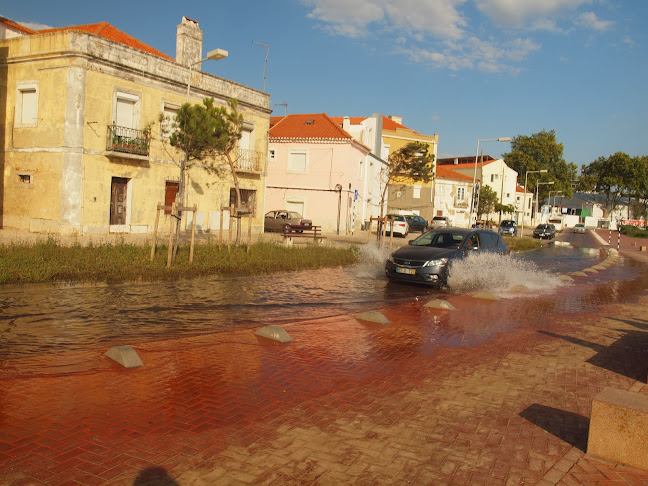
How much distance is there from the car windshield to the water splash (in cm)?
60

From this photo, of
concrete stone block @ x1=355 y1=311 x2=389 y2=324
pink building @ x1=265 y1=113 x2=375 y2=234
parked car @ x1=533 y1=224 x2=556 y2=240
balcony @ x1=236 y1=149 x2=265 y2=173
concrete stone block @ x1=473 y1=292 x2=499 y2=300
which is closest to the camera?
concrete stone block @ x1=355 y1=311 x2=389 y2=324

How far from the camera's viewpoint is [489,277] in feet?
48.7

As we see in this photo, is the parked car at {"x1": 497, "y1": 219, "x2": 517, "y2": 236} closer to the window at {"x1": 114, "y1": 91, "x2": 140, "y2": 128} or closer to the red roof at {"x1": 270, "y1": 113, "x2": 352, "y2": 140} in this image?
the red roof at {"x1": 270, "y1": 113, "x2": 352, "y2": 140}

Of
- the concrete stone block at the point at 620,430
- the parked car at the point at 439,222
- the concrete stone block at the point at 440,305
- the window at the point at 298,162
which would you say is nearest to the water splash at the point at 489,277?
the concrete stone block at the point at 440,305

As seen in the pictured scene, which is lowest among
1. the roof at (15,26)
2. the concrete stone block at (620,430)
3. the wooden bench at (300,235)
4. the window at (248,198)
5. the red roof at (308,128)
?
the concrete stone block at (620,430)

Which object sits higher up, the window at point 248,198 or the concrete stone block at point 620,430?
the window at point 248,198

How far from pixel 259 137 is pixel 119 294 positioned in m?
22.1

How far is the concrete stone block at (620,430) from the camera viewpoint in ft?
12.9

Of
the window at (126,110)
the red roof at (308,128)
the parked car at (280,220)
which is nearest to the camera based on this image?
the window at (126,110)

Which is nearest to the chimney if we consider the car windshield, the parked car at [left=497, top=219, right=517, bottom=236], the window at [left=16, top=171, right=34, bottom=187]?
the window at [left=16, top=171, right=34, bottom=187]

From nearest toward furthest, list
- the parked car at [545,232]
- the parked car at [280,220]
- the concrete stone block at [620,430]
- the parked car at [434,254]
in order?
the concrete stone block at [620,430], the parked car at [434,254], the parked car at [280,220], the parked car at [545,232]

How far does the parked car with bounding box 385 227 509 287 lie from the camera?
1368 centimetres

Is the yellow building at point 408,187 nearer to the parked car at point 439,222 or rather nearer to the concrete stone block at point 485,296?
the parked car at point 439,222

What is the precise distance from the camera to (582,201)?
121 meters
